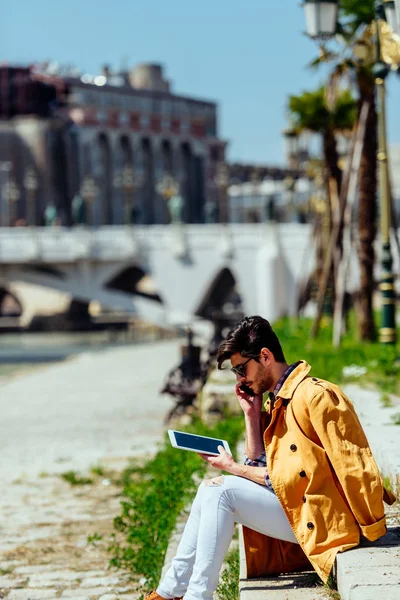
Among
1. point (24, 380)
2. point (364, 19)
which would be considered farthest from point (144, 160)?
point (364, 19)

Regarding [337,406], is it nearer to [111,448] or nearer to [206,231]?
[111,448]

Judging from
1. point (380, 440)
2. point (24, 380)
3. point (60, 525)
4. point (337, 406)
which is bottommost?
point (24, 380)

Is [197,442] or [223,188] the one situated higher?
[223,188]

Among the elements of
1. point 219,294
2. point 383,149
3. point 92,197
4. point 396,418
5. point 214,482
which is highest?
point 383,149

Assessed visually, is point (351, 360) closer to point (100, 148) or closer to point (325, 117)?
point (325, 117)

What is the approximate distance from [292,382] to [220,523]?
2.12 ft

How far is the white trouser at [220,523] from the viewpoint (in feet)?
15.5

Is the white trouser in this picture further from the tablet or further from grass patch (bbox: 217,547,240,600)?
grass patch (bbox: 217,547,240,600)

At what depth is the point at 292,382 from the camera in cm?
477

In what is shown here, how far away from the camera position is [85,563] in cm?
734

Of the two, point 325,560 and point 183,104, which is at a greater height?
point 183,104

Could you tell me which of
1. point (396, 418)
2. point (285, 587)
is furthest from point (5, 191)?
point (285, 587)

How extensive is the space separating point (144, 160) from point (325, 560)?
8906cm

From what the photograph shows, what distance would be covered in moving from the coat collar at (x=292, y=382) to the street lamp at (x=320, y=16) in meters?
8.98
